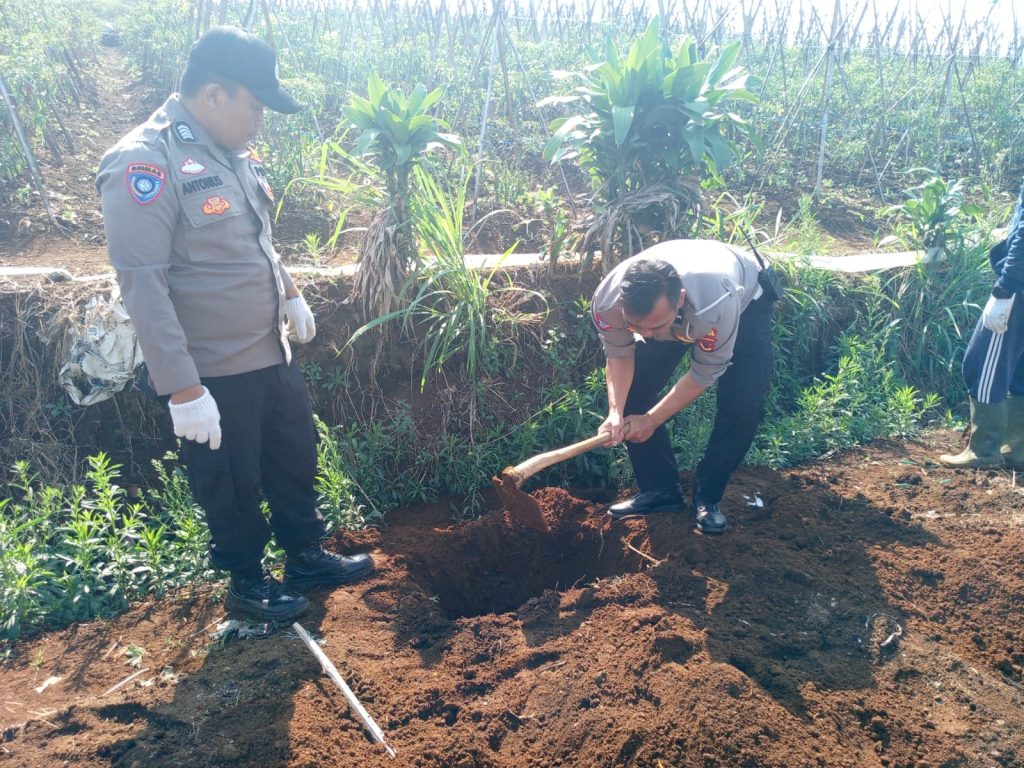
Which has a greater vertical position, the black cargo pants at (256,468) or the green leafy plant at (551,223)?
the green leafy plant at (551,223)

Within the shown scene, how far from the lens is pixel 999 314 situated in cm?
352

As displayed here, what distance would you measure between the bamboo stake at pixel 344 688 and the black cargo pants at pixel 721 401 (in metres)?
1.50

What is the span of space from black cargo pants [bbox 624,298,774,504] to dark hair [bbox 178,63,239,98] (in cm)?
178

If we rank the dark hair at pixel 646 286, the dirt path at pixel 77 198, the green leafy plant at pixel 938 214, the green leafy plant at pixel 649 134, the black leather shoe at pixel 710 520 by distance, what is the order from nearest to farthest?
the dark hair at pixel 646 286 < the black leather shoe at pixel 710 520 < the green leafy plant at pixel 649 134 < the dirt path at pixel 77 198 < the green leafy plant at pixel 938 214

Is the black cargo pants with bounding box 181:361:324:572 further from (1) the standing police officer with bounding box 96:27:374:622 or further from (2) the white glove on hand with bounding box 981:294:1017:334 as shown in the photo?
(2) the white glove on hand with bounding box 981:294:1017:334

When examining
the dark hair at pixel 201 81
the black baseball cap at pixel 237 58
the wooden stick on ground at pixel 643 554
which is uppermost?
the black baseball cap at pixel 237 58

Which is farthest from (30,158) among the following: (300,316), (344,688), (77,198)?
(344,688)

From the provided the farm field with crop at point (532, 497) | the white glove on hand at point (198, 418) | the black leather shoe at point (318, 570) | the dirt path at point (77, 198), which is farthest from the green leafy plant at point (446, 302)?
the dirt path at point (77, 198)

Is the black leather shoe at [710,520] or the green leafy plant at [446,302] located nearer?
the black leather shoe at [710,520]

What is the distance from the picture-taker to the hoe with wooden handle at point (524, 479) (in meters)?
2.81

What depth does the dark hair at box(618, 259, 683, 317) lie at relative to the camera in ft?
7.91

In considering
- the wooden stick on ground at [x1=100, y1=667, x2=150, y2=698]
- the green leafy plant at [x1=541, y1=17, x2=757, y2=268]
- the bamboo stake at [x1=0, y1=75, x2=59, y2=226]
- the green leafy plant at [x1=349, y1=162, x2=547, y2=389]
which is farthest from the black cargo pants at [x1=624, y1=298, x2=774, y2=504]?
the bamboo stake at [x1=0, y1=75, x2=59, y2=226]

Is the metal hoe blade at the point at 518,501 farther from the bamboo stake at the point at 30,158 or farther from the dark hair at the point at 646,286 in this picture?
the bamboo stake at the point at 30,158

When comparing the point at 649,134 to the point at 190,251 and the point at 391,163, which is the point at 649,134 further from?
the point at 190,251
